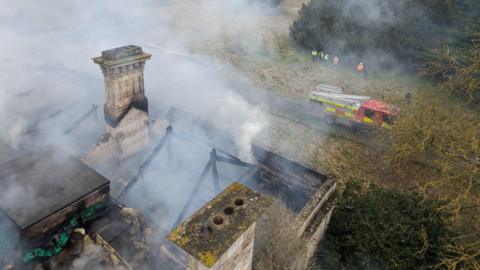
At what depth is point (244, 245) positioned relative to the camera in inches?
183

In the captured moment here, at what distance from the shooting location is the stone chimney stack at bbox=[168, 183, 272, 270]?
4.06 meters

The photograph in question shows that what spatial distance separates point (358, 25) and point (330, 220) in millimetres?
17174

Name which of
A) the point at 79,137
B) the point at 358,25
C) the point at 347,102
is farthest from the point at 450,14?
the point at 79,137

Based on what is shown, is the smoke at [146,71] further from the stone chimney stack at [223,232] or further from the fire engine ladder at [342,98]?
the fire engine ladder at [342,98]

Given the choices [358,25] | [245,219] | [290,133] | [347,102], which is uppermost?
[358,25]

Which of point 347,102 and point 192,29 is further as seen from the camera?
point 192,29

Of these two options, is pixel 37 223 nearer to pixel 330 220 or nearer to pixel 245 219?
pixel 245 219

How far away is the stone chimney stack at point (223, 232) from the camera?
406 centimetres

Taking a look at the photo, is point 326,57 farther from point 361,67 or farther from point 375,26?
point 375,26

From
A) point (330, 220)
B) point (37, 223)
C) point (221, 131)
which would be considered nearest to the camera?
point (37, 223)

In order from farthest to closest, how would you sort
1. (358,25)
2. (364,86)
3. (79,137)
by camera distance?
(358,25), (364,86), (79,137)

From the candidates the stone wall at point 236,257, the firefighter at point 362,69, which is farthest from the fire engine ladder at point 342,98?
the stone wall at point 236,257

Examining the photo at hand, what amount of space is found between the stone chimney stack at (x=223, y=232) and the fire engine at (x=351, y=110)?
10867mm

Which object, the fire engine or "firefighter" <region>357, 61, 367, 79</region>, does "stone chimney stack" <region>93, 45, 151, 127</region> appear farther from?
"firefighter" <region>357, 61, 367, 79</region>
